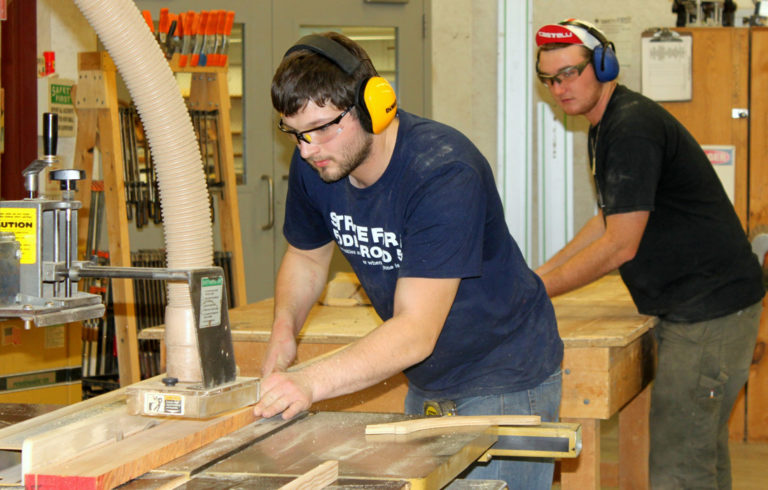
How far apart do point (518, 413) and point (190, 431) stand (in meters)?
0.79

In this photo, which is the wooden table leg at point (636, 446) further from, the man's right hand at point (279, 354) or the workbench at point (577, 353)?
the man's right hand at point (279, 354)

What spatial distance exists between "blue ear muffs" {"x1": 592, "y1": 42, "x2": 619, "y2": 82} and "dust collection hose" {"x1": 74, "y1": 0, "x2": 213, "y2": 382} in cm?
181

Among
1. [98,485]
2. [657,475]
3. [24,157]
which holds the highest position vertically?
[24,157]

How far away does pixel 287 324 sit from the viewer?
7.46ft

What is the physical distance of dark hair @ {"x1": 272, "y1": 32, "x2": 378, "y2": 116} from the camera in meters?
1.83

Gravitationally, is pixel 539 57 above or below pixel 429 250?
above

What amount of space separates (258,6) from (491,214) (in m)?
3.49

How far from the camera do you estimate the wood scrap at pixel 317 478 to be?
4.46ft

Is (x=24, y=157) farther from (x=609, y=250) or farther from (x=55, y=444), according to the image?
(x=55, y=444)

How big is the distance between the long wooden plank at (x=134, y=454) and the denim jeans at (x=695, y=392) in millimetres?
1669

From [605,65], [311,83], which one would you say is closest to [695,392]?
[605,65]

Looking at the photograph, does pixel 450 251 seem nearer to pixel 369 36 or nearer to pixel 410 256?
pixel 410 256

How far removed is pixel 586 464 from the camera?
254 cm

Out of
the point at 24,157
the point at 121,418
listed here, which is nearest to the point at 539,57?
the point at 121,418
